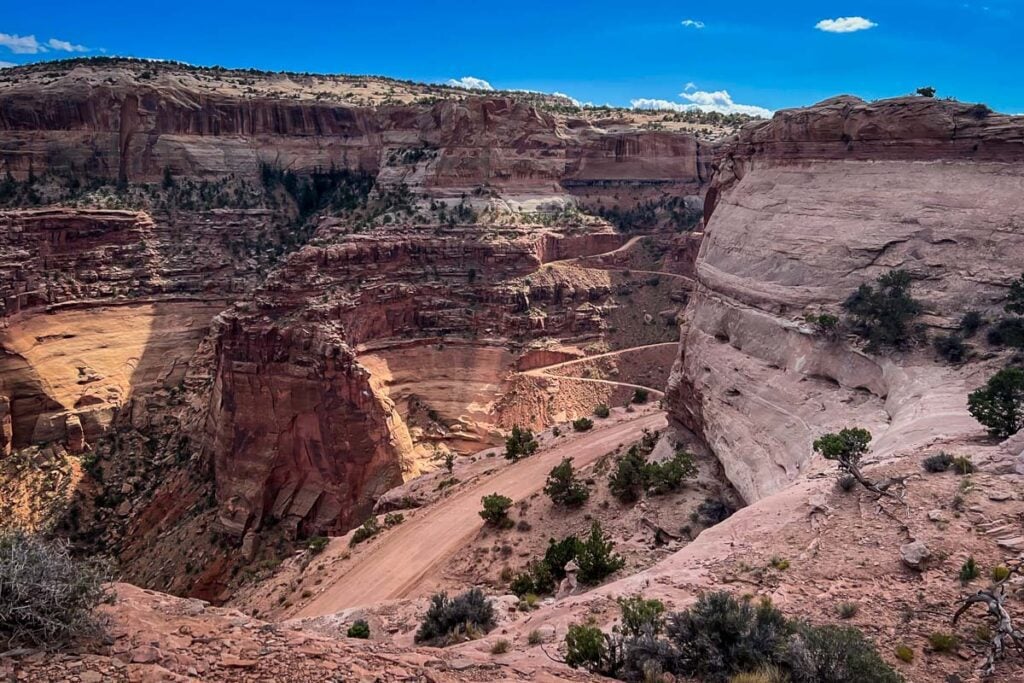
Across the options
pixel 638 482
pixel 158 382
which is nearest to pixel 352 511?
pixel 158 382

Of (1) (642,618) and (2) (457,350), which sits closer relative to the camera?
(1) (642,618)

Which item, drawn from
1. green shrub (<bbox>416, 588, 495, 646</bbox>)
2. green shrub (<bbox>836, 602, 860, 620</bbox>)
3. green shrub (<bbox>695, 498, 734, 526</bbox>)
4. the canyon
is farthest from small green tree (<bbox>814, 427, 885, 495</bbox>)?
green shrub (<bbox>416, 588, 495, 646</bbox>)

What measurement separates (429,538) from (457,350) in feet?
68.6

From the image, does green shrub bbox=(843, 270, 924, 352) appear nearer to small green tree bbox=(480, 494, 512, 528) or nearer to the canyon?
the canyon

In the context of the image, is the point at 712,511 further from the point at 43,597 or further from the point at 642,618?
the point at 43,597

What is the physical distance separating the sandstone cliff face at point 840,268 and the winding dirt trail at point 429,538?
7.43 metres

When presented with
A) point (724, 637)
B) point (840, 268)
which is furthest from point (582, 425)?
point (724, 637)

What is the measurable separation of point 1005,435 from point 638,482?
10768mm

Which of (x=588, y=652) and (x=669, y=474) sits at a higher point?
(x=588, y=652)

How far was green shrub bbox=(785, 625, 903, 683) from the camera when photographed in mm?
8344

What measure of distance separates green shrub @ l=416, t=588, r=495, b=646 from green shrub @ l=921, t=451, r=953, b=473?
9144mm

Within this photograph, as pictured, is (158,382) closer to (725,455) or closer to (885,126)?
(725,455)

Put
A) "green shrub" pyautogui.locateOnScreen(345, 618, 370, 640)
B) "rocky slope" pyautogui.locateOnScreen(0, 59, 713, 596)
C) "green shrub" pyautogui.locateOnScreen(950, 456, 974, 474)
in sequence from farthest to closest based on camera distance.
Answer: "rocky slope" pyautogui.locateOnScreen(0, 59, 713, 596) → "green shrub" pyautogui.locateOnScreen(345, 618, 370, 640) → "green shrub" pyautogui.locateOnScreen(950, 456, 974, 474)

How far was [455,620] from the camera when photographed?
1320 cm
